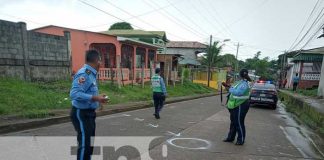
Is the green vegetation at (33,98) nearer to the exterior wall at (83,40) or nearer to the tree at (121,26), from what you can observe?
the exterior wall at (83,40)

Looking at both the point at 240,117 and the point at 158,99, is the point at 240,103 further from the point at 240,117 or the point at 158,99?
the point at 158,99

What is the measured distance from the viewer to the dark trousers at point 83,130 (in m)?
3.75

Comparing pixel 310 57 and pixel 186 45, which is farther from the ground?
pixel 186 45

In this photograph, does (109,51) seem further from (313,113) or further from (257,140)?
(257,140)

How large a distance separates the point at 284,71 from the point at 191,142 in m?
52.3

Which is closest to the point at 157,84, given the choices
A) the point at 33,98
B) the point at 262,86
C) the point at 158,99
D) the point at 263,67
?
the point at 158,99

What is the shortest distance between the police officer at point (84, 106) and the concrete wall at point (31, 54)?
819 cm

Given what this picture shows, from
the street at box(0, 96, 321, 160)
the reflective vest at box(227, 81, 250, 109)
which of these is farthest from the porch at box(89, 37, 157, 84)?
the reflective vest at box(227, 81, 250, 109)

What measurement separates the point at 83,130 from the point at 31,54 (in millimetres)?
9303

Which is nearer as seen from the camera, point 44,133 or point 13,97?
point 44,133

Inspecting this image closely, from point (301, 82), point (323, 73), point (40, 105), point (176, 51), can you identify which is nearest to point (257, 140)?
point (40, 105)

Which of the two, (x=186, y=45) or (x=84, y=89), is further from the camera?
(x=186, y=45)

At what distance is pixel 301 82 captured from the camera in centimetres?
2891

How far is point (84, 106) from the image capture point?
12.5 feet
